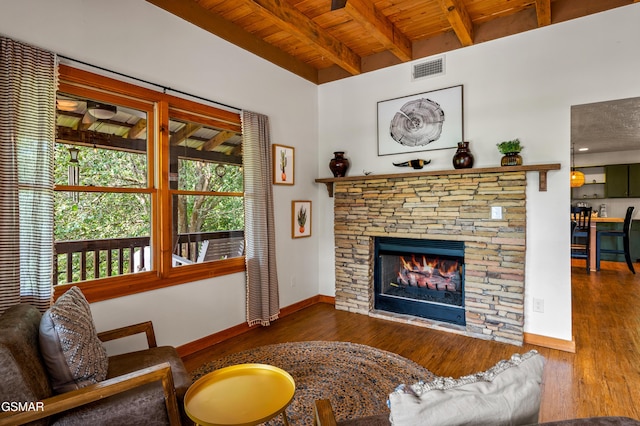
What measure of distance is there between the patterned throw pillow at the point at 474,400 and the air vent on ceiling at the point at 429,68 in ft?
11.2

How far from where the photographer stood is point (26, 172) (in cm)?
205

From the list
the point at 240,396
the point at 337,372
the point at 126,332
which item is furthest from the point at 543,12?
the point at 126,332

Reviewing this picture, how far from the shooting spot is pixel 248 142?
3.48 meters

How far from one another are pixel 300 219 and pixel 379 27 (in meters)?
2.29

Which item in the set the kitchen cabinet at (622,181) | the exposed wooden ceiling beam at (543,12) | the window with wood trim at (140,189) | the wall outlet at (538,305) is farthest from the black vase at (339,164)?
the kitchen cabinet at (622,181)

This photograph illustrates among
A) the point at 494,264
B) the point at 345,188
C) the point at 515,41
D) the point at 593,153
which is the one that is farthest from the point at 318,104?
the point at 593,153

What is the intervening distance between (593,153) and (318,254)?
750 cm

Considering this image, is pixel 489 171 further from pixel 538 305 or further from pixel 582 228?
pixel 582 228

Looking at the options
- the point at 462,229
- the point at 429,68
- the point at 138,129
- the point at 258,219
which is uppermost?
the point at 429,68

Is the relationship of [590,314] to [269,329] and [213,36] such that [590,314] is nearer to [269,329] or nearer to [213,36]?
[269,329]

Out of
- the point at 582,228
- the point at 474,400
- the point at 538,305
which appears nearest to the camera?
the point at 474,400

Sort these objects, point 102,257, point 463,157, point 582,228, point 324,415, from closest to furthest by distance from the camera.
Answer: point 324,415
point 102,257
point 463,157
point 582,228

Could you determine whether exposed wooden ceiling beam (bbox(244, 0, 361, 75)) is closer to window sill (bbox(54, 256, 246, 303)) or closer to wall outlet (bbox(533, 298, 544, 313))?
window sill (bbox(54, 256, 246, 303))

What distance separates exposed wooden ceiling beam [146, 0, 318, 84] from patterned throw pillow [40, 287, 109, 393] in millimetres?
2520
